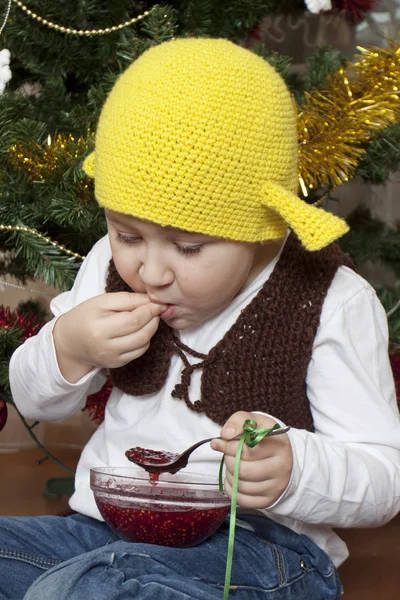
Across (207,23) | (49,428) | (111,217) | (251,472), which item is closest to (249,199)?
(111,217)

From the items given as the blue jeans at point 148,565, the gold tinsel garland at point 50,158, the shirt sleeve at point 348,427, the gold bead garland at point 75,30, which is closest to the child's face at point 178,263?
the shirt sleeve at point 348,427

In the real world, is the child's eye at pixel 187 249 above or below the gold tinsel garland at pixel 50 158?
above

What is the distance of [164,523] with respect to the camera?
885 millimetres

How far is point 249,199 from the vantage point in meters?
0.88

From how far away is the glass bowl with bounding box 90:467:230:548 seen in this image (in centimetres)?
88

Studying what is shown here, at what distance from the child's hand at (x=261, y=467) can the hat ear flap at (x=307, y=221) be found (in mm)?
189

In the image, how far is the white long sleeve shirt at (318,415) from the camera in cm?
88

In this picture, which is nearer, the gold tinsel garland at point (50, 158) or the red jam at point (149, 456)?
the red jam at point (149, 456)

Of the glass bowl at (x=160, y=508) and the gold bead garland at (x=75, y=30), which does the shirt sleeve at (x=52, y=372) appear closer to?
the glass bowl at (x=160, y=508)

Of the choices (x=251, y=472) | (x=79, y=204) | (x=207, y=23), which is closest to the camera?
(x=251, y=472)

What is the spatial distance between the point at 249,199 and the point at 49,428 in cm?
133

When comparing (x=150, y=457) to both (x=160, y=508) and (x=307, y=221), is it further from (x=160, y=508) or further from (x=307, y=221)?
(x=307, y=221)

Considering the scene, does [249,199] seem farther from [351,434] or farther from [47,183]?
[47,183]

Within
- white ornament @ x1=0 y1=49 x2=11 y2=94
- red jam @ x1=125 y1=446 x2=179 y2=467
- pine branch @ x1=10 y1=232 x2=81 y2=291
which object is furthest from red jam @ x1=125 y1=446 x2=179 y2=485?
white ornament @ x1=0 y1=49 x2=11 y2=94
